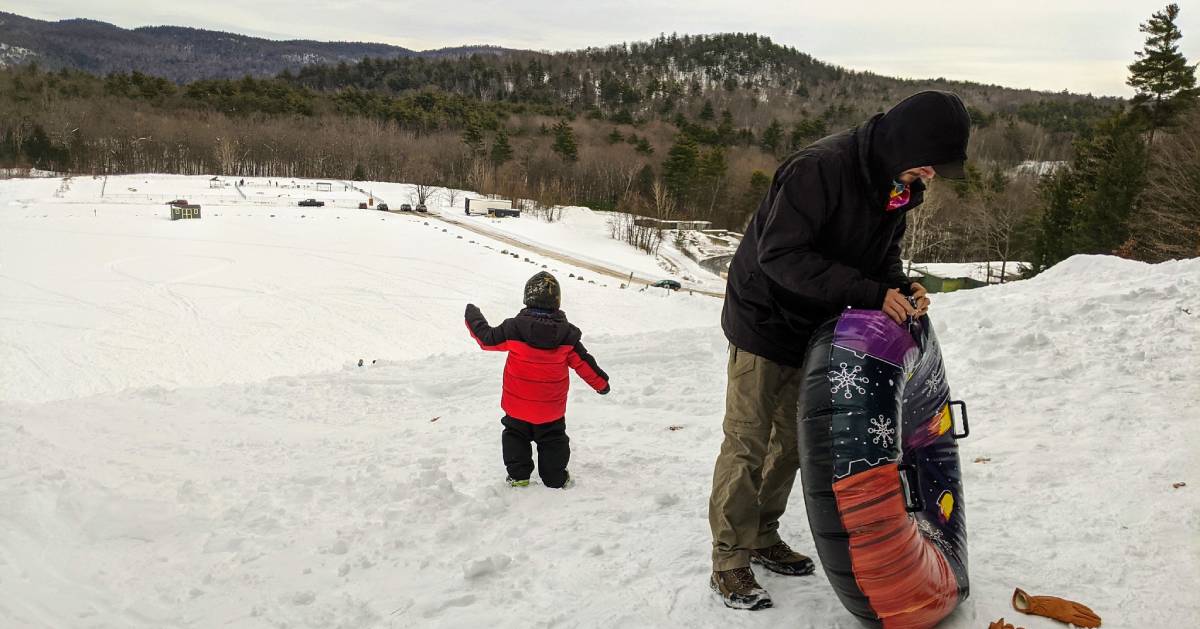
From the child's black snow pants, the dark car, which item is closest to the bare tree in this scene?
the dark car

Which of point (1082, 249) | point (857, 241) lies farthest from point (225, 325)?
point (1082, 249)

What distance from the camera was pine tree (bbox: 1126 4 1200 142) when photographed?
34.8 metres

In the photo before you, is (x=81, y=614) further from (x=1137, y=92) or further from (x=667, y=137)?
(x=667, y=137)

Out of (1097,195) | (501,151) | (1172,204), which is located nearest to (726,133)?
(501,151)

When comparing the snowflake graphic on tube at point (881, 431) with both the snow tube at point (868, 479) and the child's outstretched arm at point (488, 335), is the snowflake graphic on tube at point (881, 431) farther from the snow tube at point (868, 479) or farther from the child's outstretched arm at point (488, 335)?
the child's outstretched arm at point (488, 335)

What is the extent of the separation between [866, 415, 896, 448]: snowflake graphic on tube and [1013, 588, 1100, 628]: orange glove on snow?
2.89 ft

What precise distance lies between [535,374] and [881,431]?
8.92 ft

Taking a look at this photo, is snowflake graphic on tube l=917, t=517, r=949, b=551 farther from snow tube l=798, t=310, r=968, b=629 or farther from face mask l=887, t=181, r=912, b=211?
face mask l=887, t=181, r=912, b=211

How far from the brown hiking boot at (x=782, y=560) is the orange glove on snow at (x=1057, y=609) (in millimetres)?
804

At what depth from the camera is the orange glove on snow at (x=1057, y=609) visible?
2.61 metres

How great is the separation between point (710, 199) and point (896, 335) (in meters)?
75.9

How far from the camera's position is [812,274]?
2.60m

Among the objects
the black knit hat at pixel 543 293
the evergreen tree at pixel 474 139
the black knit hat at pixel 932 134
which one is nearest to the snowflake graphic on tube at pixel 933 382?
the black knit hat at pixel 932 134

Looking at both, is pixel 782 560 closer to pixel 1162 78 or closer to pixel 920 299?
pixel 920 299
